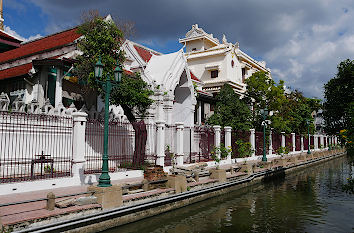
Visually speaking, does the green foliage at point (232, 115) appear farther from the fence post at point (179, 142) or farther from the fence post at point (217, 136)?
the fence post at point (179, 142)

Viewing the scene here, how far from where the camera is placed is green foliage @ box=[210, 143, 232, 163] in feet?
62.2

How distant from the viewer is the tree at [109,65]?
1420cm

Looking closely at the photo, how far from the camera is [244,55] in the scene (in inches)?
1420

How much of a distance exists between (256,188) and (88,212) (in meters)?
10.1

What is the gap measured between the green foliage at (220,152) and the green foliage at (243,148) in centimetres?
189

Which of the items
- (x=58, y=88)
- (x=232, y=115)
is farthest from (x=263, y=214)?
(x=232, y=115)

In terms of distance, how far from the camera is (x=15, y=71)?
653 inches

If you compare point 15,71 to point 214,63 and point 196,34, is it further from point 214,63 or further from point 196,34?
point 196,34

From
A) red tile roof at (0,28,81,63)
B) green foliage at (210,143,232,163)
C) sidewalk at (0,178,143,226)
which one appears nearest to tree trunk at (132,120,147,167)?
sidewalk at (0,178,143,226)

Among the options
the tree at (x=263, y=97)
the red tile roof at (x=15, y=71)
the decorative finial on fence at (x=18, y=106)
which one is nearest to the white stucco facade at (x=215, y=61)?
the tree at (x=263, y=97)

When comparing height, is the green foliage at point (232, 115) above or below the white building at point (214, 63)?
below

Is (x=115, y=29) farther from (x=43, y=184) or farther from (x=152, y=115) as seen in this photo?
(x=43, y=184)

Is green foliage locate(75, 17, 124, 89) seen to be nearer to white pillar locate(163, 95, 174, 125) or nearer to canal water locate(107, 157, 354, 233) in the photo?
white pillar locate(163, 95, 174, 125)

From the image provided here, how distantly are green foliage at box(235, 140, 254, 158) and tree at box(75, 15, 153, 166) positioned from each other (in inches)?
380
